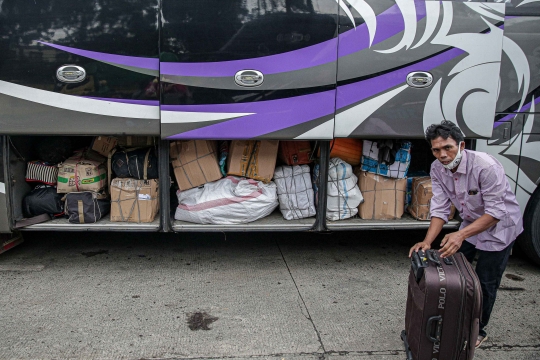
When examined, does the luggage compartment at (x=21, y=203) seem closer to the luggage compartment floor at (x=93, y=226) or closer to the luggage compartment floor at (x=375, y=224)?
the luggage compartment floor at (x=93, y=226)

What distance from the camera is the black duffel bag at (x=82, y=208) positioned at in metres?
4.20

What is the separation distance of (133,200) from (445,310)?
2913mm

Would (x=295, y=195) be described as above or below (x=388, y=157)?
below

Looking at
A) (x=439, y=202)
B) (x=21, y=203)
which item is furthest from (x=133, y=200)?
(x=439, y=202)

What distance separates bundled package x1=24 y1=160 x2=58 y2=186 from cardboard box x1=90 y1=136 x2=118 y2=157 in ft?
1.48

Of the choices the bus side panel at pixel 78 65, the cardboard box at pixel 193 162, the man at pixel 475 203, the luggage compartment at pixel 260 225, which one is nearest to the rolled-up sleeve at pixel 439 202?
the man at pixel 475 203

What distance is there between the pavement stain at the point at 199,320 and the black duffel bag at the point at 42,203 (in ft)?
5.79

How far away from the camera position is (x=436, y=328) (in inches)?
95.7

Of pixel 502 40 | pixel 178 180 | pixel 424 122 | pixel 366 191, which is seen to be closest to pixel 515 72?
pixel 502 40

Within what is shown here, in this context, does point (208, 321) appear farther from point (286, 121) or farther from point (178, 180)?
point (286, 121)

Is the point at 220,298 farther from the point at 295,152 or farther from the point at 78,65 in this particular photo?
the point at 78,65

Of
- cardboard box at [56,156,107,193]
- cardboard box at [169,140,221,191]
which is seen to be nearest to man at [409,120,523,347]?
cardboard box at [169,140,221,191]

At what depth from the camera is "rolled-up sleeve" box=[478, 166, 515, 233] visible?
8.71 ft

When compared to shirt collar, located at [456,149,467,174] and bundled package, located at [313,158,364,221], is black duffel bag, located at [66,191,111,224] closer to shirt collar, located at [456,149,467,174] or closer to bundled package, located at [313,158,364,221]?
bundled package, located at [313,158,364,221]
